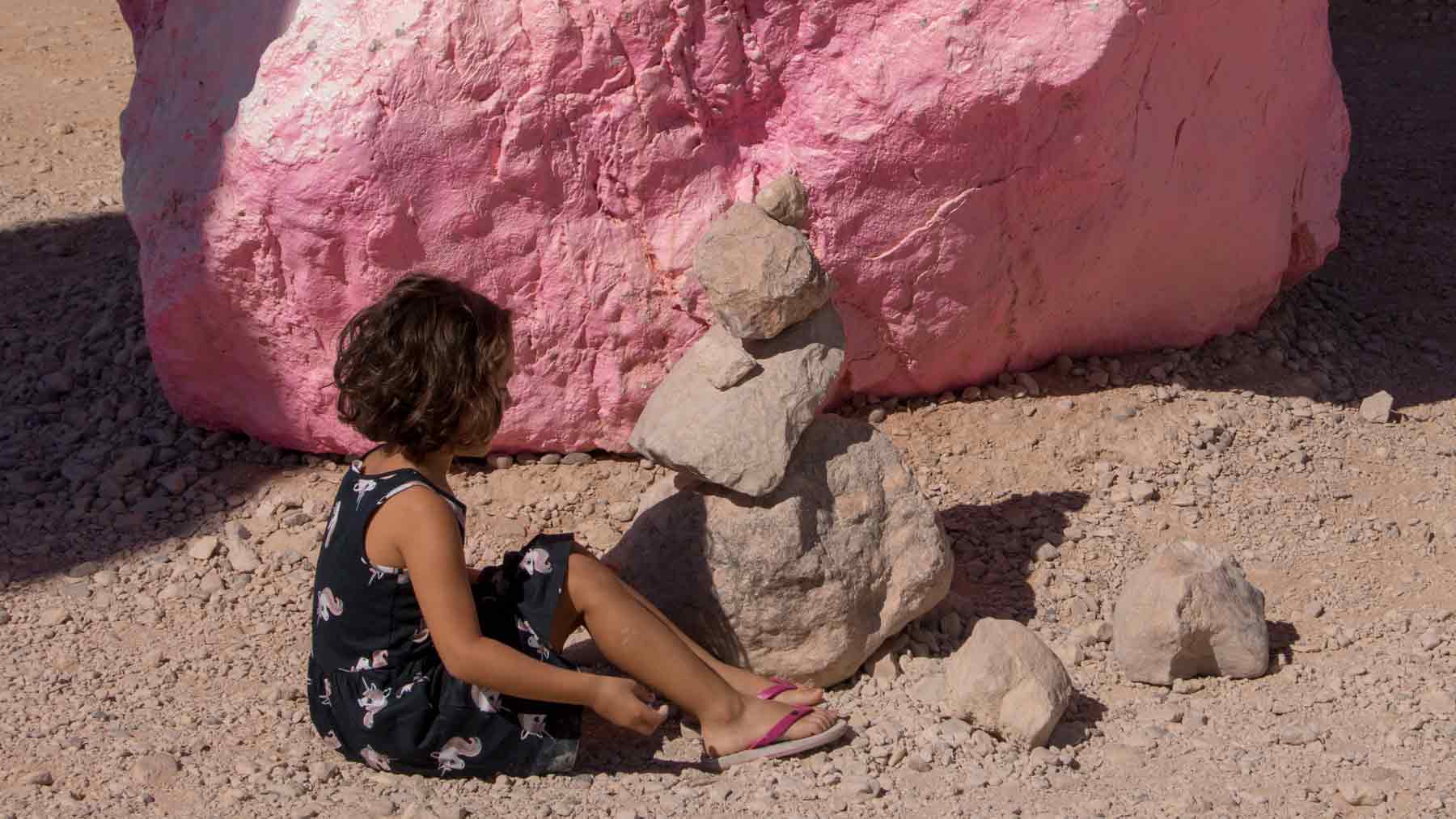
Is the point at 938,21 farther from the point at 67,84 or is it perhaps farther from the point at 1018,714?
the point at 67,84

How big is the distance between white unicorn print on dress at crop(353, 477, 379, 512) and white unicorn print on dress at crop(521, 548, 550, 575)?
324 mm

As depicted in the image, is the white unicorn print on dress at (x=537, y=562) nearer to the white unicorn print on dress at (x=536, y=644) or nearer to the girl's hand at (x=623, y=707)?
the white unicorn print on dress at (x=536, y=644)

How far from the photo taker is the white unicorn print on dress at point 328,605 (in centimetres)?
295

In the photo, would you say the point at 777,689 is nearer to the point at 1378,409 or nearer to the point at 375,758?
the point at 375,758

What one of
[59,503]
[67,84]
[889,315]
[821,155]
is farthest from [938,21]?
[67,84]

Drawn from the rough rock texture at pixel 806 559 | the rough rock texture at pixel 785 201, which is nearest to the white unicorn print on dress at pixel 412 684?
the rough rock texture at pixel 806 559

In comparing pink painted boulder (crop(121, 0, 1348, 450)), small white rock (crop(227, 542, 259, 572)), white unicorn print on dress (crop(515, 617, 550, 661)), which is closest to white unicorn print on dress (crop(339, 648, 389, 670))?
white unicorn print on dress (crop(515, 617, 550, 661))

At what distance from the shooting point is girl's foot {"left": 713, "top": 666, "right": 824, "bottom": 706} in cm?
319

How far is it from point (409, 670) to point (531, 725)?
25 centimetres

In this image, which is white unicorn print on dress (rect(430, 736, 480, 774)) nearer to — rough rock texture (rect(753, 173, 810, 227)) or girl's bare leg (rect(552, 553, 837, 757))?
girl's bare leg (rect(552, 553, 837, 757))

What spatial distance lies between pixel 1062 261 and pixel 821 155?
0.74 meters

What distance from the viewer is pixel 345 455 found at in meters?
4.09

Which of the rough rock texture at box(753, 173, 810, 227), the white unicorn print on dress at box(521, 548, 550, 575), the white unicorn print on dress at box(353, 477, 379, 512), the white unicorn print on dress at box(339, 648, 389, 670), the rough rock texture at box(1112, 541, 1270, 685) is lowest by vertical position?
the rough rock texture at box(1112, 541, 1270, 685)

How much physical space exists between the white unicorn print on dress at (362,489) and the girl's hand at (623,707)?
548mm
